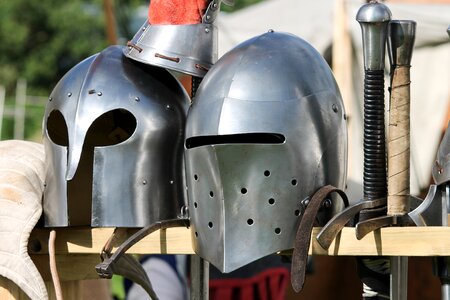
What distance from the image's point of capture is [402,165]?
1988 millimetres

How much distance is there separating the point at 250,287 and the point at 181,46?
1609mm

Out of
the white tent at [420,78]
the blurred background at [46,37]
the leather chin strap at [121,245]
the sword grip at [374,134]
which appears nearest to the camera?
the sword grip at [374,134]

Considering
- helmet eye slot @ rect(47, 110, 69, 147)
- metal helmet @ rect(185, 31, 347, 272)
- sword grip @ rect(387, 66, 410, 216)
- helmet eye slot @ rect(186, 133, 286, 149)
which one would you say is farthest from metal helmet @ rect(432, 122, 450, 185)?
helmet eye slot @ rect(47, 110, 69, 147)

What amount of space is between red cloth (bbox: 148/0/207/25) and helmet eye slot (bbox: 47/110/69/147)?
1.09 ft

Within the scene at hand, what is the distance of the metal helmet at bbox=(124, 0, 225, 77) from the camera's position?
7.30 ft

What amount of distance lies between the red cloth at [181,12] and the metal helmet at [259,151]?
0.24 metres

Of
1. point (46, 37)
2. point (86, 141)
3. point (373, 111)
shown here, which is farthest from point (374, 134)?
point (46, 37)

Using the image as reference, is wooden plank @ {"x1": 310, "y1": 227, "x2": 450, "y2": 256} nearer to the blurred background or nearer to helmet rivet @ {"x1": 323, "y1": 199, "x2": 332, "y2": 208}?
Answer: helmet rivet @ {"x1": 323, "y1": 199, "x2": 332, "y2": 208}

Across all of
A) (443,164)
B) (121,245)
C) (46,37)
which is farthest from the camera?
(46,37)

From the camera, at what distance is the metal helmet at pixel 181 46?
2225 millimetres

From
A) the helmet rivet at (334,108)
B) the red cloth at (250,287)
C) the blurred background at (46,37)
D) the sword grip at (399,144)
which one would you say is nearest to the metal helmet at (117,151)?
the helmet rivet at (334,108)

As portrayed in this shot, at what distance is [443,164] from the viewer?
6.31ft

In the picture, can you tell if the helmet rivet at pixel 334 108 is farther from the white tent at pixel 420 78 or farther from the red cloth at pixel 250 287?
the white tent at pixel 420 78

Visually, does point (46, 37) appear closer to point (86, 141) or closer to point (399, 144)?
point (86, 141)
